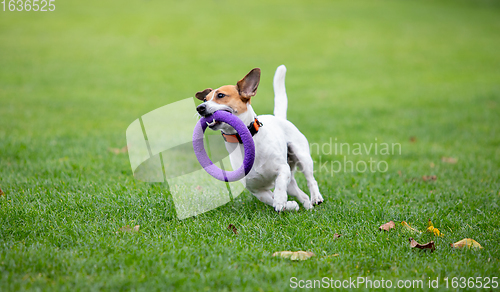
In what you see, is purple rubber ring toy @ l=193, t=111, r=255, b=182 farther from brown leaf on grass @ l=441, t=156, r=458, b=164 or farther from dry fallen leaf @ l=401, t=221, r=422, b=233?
brown leaf on grass @ l=441, t=156, r=458, b=164

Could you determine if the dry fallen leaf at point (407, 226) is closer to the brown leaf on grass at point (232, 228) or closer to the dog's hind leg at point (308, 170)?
the dog's hind leg at point (308, 170)

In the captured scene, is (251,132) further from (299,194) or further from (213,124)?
(299,194)

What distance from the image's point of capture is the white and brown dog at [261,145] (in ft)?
12.5

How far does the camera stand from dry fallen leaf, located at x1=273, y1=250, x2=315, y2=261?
3283 millimetres

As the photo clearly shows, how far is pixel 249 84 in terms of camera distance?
388cm

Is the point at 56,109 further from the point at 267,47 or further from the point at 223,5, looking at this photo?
the point at 223,5

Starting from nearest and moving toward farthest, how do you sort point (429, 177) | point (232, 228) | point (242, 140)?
point (242, 140)
point (232, 228)
point (429, 177)

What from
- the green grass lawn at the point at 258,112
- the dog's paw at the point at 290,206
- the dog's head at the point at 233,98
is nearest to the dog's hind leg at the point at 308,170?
the green grass lawn at the point at 258,112

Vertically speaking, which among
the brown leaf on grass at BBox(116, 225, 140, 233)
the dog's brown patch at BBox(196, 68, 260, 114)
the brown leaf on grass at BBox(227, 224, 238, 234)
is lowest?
the brown leaf on grass at BBox(227, 224, 238, 234)

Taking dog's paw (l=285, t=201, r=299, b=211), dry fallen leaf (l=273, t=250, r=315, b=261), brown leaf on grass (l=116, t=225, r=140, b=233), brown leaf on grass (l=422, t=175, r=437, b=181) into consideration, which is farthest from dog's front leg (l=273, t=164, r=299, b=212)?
brown leaf on grass (l=422, t=175, r=437, b=181)

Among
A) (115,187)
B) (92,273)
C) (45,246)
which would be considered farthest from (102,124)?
(92,273)

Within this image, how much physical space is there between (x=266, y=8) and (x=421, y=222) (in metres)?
23.4

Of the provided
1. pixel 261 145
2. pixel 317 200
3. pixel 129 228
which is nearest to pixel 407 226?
pixel 317 200

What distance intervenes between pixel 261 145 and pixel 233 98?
0.53 meters
